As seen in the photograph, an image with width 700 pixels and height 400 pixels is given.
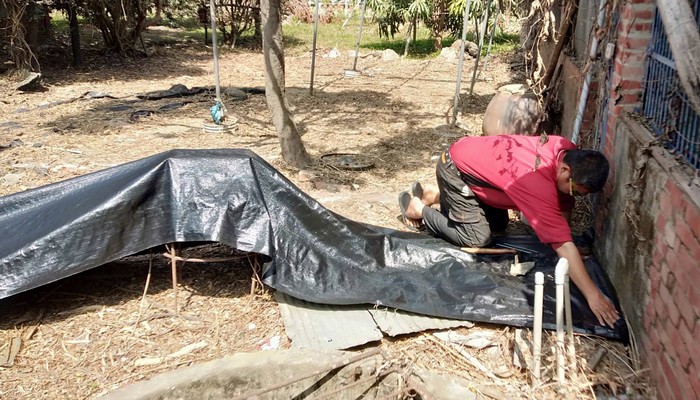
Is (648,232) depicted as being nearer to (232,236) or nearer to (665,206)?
(665,206)

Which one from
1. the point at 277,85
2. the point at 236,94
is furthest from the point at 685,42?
the point at 236,94

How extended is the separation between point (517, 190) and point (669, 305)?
1.09 meters

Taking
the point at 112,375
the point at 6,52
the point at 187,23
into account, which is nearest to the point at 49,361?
the point at 112,375

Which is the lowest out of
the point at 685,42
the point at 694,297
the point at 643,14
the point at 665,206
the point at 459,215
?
the point at 459,215

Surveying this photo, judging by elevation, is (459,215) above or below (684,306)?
below

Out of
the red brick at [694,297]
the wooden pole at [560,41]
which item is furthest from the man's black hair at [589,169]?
the wooden pole at [560,41]

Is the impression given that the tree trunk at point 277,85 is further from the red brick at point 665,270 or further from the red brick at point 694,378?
the red brick at point 694,378

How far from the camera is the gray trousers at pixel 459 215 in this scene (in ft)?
12.9

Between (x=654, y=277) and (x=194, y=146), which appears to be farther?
(x=194, y=146)

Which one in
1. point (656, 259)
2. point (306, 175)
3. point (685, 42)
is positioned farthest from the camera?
point (306, 175)

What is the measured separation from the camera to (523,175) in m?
3.46

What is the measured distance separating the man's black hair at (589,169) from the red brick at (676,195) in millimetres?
473

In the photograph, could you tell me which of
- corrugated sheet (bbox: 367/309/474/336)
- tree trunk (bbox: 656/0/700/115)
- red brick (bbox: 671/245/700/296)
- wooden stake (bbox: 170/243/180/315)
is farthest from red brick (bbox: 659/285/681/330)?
wooden stake (bbox: 170/243/180/315)

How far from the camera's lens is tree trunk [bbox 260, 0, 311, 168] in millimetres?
5734
